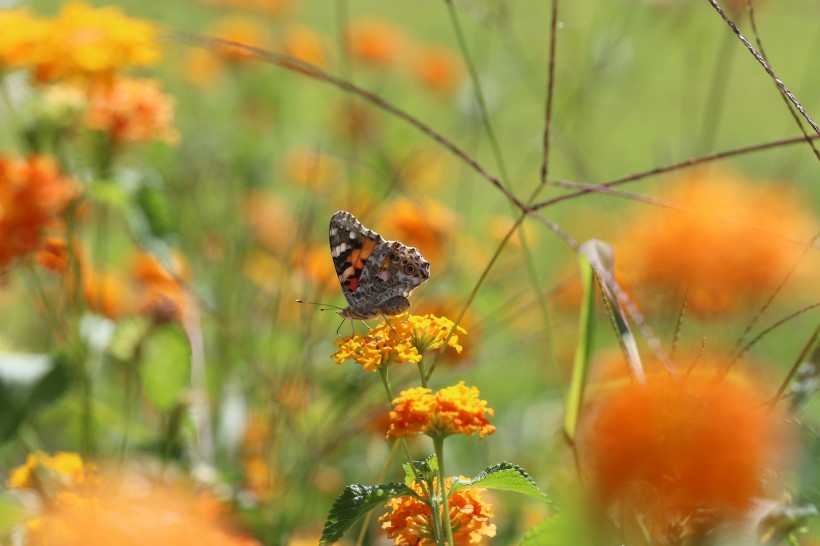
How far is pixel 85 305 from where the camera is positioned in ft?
3.71

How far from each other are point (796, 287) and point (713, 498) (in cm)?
97

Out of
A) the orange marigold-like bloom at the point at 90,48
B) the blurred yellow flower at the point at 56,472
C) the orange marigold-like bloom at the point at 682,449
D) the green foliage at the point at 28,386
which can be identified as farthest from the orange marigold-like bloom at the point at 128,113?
the orange marigold-like bloom at the point at 682,449

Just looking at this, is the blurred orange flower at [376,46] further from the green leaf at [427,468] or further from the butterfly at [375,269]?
the green leaf at [427,468]

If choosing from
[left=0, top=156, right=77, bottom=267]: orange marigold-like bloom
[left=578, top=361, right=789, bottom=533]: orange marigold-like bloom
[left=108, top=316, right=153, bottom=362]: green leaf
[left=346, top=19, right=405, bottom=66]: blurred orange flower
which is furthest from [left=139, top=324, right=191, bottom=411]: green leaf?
[left=346, top=19, right=405, bottom=66]: blurred orange flower

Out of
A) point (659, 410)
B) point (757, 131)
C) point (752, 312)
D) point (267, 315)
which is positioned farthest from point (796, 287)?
point (757, 131)

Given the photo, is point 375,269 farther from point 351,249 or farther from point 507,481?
point 507,481

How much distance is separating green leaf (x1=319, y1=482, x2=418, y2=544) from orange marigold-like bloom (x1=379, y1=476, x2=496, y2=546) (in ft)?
0.06

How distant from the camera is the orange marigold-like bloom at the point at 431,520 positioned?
22.1 inches

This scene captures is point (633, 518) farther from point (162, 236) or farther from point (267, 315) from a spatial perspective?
point (267, 315)

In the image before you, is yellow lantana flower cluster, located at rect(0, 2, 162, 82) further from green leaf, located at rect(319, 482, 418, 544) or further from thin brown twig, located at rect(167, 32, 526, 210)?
green leaf, located at rect(319, 482, 418, 544)

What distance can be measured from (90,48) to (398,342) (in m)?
0.63

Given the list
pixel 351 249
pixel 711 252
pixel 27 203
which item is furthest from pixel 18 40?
pixel 711 252

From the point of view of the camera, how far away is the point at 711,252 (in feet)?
2.65

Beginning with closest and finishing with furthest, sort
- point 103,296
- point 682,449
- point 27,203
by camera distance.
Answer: point 682,449 < point 27,203 < point 103,296
